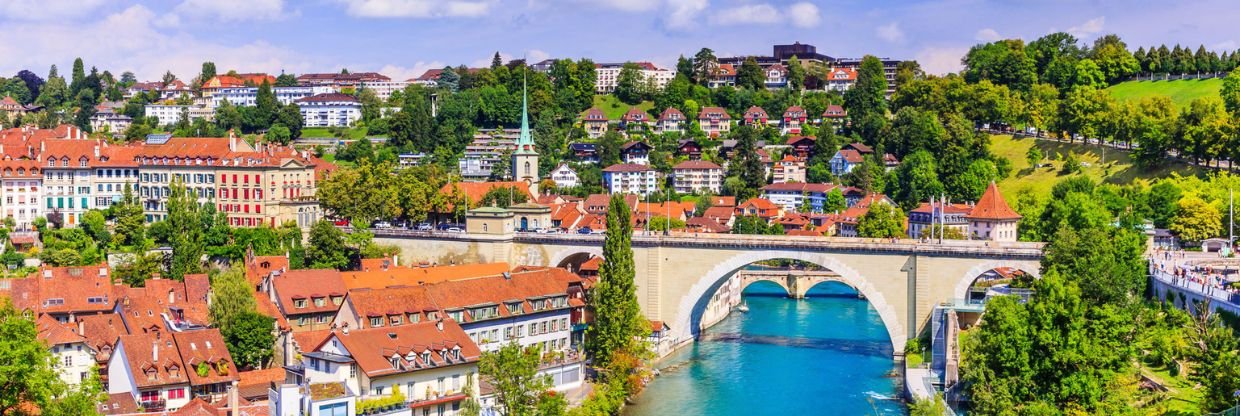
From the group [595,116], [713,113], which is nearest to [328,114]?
[595,116]

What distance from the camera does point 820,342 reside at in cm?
6259

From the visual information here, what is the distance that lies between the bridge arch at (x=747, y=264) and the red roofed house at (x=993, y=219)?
1264cm

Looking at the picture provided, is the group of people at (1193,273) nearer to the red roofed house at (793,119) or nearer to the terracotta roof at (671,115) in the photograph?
the red roofed house at (793,119)

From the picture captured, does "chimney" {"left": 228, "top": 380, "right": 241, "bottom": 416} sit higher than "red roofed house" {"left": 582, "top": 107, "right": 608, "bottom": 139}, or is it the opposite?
"red roofed house" {"left": 582, "top": 107, "right": 608, "bottom": 139}

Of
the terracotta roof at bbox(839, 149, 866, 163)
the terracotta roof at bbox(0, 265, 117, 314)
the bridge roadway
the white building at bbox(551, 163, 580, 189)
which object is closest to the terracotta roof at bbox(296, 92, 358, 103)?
the white building at bbox(551, 163, 580, 189)

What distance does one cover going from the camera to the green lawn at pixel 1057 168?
79.5 meters

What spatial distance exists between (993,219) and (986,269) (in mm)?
15029

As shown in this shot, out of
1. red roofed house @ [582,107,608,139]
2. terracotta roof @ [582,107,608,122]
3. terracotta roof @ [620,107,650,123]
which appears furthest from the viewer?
terracotta roof @ [620,107,650,123]

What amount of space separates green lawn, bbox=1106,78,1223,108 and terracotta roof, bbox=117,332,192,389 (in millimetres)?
71818

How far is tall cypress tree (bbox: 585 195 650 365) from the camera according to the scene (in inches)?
2019

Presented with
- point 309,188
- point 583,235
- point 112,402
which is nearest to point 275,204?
point 309,188

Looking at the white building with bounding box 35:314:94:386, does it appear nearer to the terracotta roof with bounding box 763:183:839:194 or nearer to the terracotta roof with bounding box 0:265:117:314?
the terracotta roof with bounding box 0:265:117:314

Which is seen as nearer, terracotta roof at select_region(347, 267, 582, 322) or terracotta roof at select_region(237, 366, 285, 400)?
terracotta roof at select_region(237, 366, 285, 400)

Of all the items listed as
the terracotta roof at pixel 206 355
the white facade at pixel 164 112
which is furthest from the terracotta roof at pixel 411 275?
the white facade at pixel 164 112
